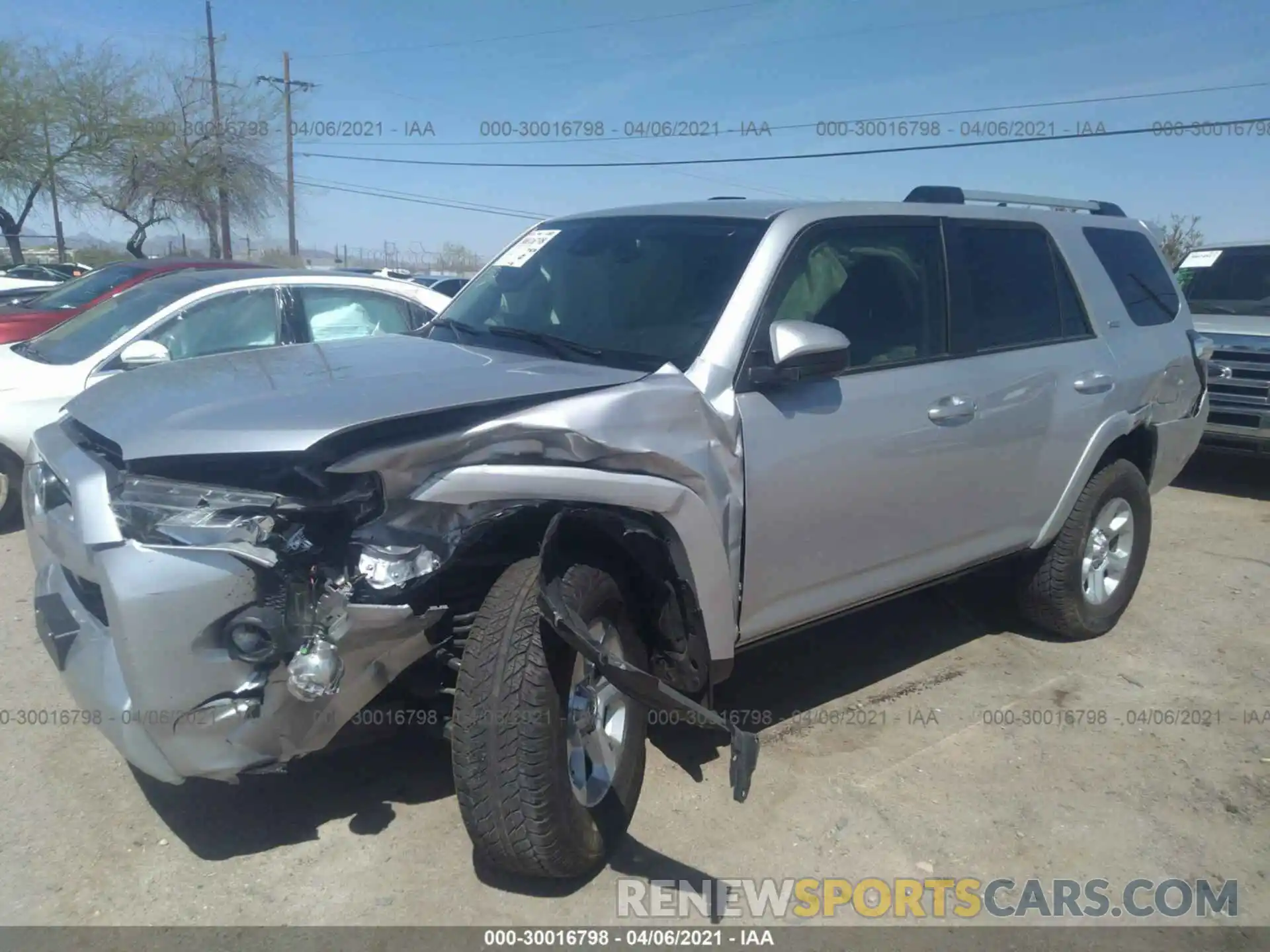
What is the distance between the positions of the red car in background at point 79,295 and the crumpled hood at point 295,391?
471cm

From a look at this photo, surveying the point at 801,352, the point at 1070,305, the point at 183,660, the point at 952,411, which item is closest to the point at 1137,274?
the point at 1070,305

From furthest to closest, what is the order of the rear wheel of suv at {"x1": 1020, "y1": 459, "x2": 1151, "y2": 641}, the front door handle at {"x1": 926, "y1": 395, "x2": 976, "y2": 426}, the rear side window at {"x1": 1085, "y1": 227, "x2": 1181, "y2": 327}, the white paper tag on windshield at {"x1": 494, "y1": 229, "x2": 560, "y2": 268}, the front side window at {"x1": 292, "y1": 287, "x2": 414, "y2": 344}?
the front side window at {"x1": 292, "y1": 287, "x2": 414, "y2": 344} → the rear side window at {"x1": 1085, "y1": 227, "x2": 1181, "y2": 327} → the rear wheel of suv at {"x1": 1020, "y1": 459, "x2": 1151, "y2": 641} → the white paper tag on windshield at {"x1": 494, "y1": 229, "x2": 560, "y2": 268} → the front door handle at {"x1": 926, "y1": 395, "x2": 976, "y2": 426}

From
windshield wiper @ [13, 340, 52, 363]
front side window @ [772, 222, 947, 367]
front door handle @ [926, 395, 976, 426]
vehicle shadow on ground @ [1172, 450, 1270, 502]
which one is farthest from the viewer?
vehicle shadow on ground @ [1172, 450, 1270, 502]

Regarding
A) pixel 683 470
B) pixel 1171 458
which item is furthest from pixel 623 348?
pixel 1171 458

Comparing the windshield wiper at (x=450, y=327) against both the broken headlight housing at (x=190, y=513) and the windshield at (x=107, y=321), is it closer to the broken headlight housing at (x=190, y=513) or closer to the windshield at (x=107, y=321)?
the broken headlight housing at (x=190, y=513)

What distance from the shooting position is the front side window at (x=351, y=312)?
21.5ft

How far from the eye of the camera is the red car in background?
293 inches

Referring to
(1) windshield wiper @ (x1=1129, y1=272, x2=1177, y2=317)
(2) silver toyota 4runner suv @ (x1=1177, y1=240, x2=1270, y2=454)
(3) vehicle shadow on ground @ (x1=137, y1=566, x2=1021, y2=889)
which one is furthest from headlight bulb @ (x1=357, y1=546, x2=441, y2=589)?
(2) silver toyota 4runner suv @ (x1=1177, y1=240, x2=1270, y2=454)

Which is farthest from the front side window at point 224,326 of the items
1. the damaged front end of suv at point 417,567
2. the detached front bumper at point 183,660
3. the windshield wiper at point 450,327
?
the detached front bumper at point 183,660

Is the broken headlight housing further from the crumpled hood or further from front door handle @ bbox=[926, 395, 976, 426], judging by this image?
front door handle @ bbox=[926, 395, 976, 426]

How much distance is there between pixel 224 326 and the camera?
6.27 m

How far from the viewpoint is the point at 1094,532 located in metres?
4.91

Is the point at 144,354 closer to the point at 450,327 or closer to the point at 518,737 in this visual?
the point at 450,327

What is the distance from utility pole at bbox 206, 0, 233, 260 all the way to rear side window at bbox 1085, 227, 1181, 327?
113 feet
